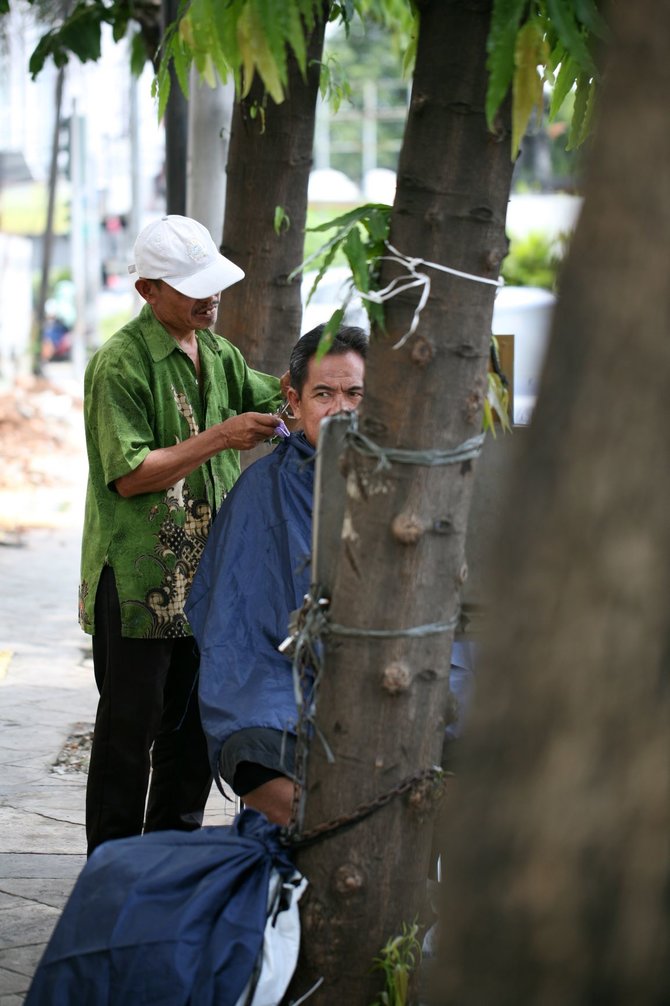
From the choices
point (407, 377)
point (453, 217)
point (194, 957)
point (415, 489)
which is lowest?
point (194, 957)

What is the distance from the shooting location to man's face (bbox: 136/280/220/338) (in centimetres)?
362

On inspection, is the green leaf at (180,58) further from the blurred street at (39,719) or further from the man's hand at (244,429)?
the blurred street at (39,719)

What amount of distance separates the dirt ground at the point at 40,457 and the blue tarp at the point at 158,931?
28.3 ft

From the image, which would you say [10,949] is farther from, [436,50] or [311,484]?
[436,50]

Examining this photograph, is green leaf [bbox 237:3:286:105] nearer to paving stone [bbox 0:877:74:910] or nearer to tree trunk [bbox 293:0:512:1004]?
tree trunk [bbox 293:0:512:1004]

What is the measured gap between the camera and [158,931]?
246 cm

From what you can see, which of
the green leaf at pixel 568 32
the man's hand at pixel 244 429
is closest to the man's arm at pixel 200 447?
the man's hand at pixel 244 429

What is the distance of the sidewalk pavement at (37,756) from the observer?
11.9 ft

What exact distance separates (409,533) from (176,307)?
1.35 m

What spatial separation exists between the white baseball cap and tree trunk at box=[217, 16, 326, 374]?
1102 millimetres

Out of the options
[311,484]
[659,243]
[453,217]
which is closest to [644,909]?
[659,243]

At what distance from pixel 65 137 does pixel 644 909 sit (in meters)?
32.8

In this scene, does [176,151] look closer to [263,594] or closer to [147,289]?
[147,289]

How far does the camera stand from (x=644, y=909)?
4.94 feet
